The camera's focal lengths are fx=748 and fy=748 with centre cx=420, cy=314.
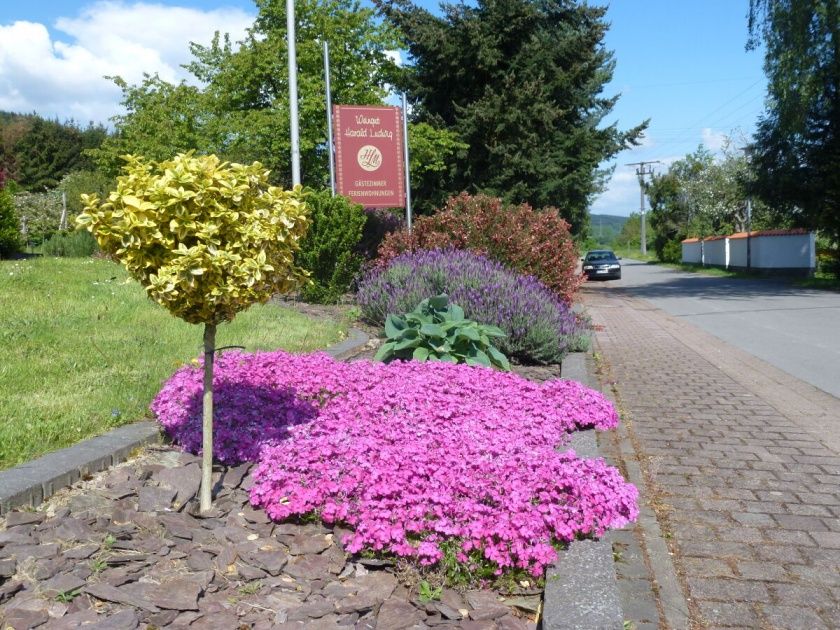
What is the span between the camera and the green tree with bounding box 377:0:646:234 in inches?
882

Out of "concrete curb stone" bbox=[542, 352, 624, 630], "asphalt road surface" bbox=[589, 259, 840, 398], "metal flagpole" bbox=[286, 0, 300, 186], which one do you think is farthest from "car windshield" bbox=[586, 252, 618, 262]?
"concrete curb stone" bbox=[542, 352, 624, 630]

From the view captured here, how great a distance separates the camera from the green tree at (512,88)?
22406 mm

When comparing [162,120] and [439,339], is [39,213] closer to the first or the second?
[162,120]

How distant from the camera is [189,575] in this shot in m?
3.00

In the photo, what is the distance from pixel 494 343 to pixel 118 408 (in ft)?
14.3

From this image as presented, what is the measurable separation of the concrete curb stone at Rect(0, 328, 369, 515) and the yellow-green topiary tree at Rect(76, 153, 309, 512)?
0.66m

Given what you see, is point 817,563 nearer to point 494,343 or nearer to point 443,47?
point 494,343

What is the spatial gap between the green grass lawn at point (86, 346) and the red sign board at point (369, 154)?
16.3 feet

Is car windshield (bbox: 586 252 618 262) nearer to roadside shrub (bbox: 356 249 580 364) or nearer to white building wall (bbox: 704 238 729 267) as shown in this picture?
white building wall (bbox: 704 238 729 267)

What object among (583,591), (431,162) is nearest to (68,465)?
(583,591)

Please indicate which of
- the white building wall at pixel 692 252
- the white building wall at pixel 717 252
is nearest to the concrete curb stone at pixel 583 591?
the white building wall at pixel 717 252

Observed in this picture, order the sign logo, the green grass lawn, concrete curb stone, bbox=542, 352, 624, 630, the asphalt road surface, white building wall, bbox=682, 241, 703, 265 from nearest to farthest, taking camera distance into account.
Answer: concrete curb stone, bbox=542, 352, 624, 630, the green grass lawn, the asphalt road surface, the sign logo, white building wall, bbox=682, 241, 703, 265

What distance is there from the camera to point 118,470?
402cm

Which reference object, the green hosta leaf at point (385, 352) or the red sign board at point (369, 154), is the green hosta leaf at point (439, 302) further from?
the red sign board at point (369, 154)
